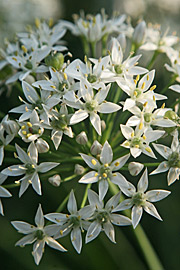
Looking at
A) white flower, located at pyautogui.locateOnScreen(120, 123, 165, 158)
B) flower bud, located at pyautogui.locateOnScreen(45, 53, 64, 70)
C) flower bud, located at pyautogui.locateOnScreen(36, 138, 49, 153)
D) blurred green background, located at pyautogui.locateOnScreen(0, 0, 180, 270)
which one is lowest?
blurred green background, located at pyautogui.locateOnScreen(0, 0, 180, 270)

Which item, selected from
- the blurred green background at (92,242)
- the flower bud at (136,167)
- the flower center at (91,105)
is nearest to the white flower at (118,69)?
the flower center at (91,105)

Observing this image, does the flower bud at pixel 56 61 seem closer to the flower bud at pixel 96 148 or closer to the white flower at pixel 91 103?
the white flower at pixel 91 103

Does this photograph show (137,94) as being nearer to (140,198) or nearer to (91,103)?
(91,103)

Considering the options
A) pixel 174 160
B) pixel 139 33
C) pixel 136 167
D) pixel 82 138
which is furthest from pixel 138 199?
pixel 139 33

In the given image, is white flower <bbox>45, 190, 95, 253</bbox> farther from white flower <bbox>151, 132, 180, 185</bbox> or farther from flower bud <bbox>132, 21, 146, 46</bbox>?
flower bud <bbox>132, 21, 146, 46</bbox>

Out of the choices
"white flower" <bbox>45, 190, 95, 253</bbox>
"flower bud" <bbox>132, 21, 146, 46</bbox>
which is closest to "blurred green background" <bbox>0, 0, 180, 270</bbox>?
"flower bud" <bbox>132, 21, 146, 46</bbox>

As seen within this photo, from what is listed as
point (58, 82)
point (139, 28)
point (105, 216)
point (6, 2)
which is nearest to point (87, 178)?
point (105, 216)

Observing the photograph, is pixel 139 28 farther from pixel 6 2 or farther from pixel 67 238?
pixel 6 2
